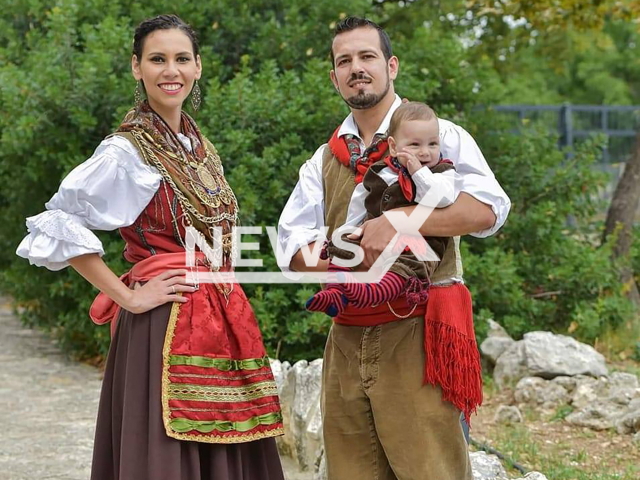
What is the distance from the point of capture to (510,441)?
5043 millimetres

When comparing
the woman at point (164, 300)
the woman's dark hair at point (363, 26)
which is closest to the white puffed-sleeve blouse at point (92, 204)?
the woman at point (164, 300)

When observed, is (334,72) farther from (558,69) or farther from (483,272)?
(558,69)

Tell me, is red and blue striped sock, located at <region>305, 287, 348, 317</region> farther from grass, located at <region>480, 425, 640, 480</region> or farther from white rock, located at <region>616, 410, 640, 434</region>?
white rock, located at <region>616, 410, 640, 434</region>

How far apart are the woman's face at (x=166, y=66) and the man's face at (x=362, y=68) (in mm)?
519

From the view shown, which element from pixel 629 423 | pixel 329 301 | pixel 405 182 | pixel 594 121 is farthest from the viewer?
pixel 594 121

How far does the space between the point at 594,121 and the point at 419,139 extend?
11903 millimetres

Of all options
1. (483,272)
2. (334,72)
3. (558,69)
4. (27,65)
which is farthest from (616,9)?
(334,72)

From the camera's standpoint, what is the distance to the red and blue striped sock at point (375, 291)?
8.86 ft

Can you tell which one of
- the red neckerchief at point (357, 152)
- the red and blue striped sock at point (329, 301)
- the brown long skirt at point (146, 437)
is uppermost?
the red neckerchief at point (357, 152)

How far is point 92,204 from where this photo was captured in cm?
302

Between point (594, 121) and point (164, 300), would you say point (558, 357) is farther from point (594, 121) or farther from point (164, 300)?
point (594, 121)

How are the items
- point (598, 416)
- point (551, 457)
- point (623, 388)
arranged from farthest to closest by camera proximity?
1. point (623, 388)
2. point (598, 416)
3. point (551, 457)

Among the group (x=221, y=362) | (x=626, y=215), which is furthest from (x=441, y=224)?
(x=626, y=215)

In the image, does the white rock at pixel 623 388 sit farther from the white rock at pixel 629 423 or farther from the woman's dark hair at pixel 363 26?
the woman's dark hair at pixel 363 26
